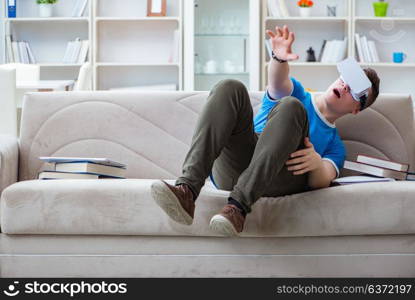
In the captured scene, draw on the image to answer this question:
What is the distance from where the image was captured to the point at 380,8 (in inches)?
208

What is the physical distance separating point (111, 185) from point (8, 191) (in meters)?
0.32

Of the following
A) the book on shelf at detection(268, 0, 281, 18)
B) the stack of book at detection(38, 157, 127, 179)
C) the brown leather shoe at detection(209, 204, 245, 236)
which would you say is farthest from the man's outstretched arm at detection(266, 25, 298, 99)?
the book on shelf at detection(268, 0, 281, 18)

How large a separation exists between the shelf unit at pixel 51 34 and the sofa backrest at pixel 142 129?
312 cm

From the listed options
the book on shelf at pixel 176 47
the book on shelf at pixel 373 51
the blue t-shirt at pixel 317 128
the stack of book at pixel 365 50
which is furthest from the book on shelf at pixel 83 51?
the blue t-shirt at pixel 317 128

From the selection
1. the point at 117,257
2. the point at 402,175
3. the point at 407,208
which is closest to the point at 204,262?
the point at 117,257

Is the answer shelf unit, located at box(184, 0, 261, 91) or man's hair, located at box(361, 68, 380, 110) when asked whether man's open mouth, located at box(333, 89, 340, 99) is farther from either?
shelf unit, located at box(184, 0, 261, 91)

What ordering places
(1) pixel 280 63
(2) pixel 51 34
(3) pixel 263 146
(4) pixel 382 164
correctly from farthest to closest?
1. (2) pixel 51 34
2. (4) pixel 382 164
3. (1) pixel 280 63
4. (3) pixel 263 146

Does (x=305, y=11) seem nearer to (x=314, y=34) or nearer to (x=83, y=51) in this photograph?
(x=314, y=34)

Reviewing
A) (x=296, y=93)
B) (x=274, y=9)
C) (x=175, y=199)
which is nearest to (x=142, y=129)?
(x=296, y=93)

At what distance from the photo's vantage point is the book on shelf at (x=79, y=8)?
5414mm

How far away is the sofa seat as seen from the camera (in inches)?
77.2

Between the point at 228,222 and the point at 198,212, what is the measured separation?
28 centimetres

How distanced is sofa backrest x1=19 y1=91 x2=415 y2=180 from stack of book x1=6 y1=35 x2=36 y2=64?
3089 mm
